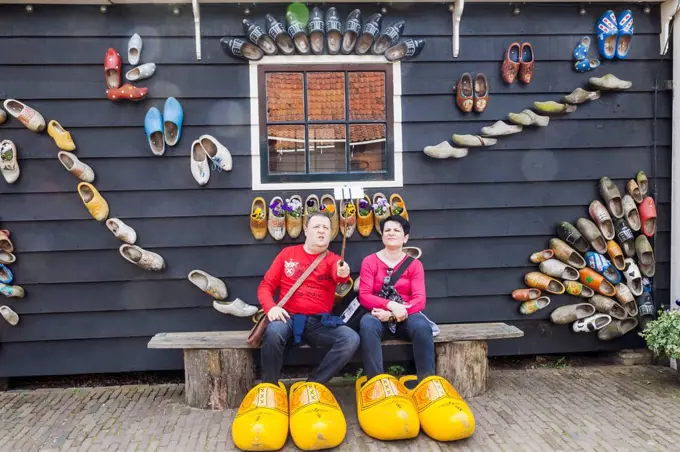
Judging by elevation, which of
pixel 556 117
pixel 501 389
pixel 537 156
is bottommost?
pixel 501 389

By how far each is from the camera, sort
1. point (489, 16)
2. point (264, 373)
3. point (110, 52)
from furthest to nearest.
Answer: point (489, 16) < point (110, 52) < point (264, 373)

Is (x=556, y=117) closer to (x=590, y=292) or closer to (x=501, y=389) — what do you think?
(x=590, y=292)

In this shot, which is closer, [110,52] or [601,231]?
[110,52]

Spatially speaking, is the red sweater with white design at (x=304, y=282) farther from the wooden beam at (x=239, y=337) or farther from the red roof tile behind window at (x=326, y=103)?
the red roof tile behind window at (x=326, y=103)

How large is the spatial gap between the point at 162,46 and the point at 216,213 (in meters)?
1.18

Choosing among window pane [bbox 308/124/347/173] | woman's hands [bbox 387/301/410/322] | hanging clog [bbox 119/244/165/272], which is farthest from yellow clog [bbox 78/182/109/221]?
woman's hands [bbox 387/301/410/322]

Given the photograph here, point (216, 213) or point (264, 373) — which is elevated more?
point (216, 213)

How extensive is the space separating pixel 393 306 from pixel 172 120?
6.21 ft

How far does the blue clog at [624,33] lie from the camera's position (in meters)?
3.96

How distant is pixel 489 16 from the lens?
157 inches

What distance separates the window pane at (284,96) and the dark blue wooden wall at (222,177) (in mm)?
187

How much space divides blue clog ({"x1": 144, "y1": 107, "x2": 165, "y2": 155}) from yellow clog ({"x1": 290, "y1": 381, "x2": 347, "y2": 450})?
193cm

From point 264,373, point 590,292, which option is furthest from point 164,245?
point 590,292

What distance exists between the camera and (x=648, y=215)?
402 cm
